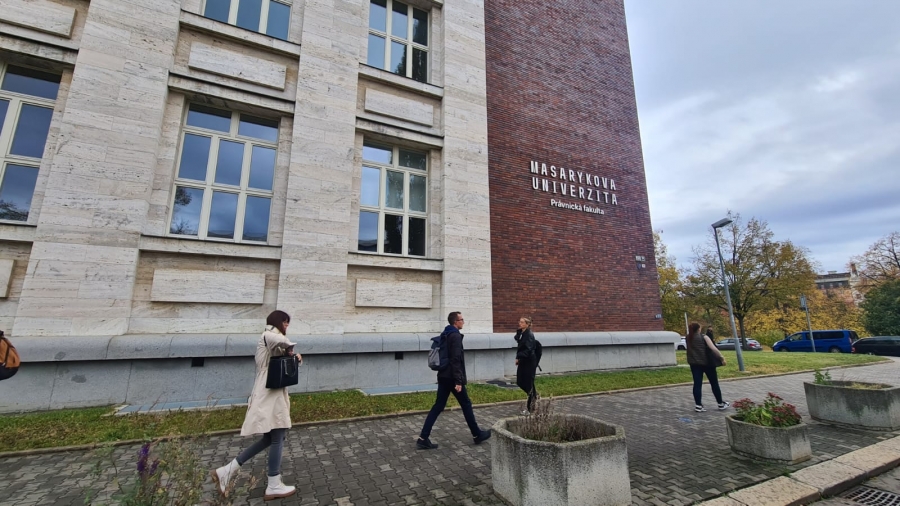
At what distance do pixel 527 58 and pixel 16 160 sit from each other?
13468 millimetres

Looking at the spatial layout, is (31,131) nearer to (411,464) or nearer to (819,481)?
(411,464)

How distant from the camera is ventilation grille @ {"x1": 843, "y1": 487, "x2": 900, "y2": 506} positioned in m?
3.74

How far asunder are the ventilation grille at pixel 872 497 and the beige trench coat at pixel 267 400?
572 cm

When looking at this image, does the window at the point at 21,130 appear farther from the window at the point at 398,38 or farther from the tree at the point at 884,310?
the tree at the point at 884,310

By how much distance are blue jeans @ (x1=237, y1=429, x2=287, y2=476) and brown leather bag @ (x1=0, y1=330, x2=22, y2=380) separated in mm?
2756

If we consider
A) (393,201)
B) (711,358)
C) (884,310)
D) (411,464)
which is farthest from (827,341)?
(411,464)

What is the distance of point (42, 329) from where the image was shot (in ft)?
21.2

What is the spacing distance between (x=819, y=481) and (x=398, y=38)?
1246cm

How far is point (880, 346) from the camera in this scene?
24078 millimetres

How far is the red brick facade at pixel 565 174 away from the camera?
11.6m

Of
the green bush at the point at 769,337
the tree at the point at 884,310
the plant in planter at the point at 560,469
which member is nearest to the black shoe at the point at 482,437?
the plant in planter at the point at 560,469

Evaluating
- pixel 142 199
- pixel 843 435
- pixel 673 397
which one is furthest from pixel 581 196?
pixel 142 199

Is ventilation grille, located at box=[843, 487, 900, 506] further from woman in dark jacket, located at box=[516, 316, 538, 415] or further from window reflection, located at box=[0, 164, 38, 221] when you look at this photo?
window reflection, located at box=[0, 164, 38, 221]

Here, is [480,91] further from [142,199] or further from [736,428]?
[736,428]
